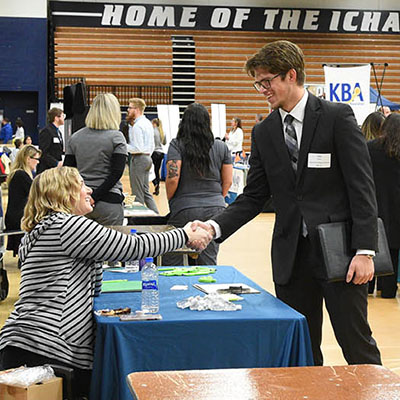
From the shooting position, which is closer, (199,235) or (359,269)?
(359,269)

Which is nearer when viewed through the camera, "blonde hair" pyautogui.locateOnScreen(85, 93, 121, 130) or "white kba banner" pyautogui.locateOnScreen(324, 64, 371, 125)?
"blonde hair" pyautogui.locateOnScreen(85, 93, 121, 130)

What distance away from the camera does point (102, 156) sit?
5.03m

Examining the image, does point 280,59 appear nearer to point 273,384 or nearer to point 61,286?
point 61,286

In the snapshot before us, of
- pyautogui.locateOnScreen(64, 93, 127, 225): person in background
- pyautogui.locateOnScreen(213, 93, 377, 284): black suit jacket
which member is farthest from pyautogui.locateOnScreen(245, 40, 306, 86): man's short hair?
pyautogui.locateOnScreen(64, 93, 127, 225): person in background

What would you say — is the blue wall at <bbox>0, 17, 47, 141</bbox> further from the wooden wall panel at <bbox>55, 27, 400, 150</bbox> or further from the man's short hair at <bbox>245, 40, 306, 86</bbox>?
the man's short hair at <bbox>245, 40, 306, 86</bbox>

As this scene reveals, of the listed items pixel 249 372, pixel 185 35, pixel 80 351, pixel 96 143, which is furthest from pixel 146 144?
pixel 185 35

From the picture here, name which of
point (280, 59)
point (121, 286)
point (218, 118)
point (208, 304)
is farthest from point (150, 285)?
point (218, 118)

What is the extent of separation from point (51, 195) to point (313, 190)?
3.31 ft

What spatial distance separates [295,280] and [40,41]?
16777 millimetres

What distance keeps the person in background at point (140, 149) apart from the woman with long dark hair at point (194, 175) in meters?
3.69

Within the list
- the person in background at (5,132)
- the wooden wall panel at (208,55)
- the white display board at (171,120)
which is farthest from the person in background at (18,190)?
the wooden wall panel at (208,55)

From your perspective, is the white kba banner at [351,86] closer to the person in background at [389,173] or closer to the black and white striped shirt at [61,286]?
the person in background at [389,173]

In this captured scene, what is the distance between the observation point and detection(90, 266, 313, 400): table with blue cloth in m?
2.53

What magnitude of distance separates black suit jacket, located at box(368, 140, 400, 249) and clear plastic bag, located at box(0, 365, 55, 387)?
3.52 metres
